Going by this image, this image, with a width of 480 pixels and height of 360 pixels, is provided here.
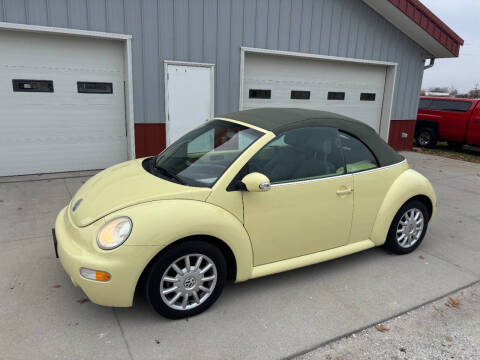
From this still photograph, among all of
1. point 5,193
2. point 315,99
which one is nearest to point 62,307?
point 5,193

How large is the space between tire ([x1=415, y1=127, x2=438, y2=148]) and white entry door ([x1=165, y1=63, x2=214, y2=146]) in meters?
8.61

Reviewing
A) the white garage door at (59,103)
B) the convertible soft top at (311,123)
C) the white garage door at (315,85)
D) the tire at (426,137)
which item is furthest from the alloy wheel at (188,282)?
the tire at (426,137)

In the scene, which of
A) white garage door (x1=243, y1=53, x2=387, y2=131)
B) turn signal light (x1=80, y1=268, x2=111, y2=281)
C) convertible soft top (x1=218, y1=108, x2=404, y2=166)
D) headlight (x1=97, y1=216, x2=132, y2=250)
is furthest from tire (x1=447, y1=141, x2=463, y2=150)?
turn signal light (x1=80, y1=268, x2=111, y2=281)

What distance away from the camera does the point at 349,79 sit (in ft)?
32.1

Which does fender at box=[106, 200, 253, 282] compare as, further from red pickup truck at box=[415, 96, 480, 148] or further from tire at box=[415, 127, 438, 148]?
tire at box=[415, 127, 438, 148]

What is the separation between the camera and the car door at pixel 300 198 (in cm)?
299

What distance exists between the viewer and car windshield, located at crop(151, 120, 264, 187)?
3.00 metres

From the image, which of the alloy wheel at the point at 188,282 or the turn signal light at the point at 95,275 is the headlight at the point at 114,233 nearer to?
the turn signal light at the point at 95,275

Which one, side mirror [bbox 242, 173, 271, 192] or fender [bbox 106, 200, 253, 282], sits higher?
side mirror [bbox 242, 173, 271, 192]

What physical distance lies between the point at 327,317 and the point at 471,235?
9.74 feet

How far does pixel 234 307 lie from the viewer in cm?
299

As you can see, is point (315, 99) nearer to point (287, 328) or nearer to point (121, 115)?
point (121, 115)

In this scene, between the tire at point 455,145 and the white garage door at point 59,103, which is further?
the tire at point 455,145

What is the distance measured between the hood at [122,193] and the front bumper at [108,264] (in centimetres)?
16
